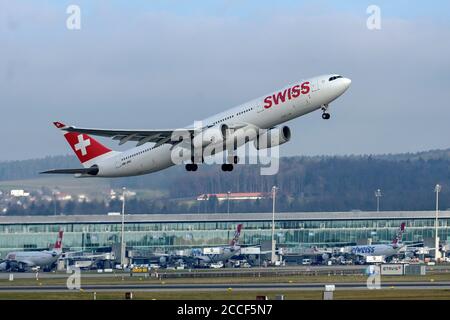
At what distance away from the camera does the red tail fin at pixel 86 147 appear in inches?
2749

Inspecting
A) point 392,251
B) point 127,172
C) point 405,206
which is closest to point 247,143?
point 127,172

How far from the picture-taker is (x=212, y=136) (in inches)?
2232

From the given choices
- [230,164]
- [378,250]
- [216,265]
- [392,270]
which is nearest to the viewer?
[230,164]

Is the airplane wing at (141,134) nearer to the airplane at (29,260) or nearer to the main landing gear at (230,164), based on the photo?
the main landing gear at (230,164)

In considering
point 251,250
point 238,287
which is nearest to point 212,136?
point 238,287

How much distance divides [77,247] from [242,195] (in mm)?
20191

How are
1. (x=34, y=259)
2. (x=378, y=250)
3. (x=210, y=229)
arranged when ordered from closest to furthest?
(x=34, y=259) < (x=378, y=250) < (x=210, y=229)

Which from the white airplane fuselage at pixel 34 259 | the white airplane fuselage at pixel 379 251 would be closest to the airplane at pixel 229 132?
the white airplane fuselage at pixel 34 259

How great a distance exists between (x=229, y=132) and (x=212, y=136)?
111 centimetres

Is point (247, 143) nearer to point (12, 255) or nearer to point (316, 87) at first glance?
point (316, 87)

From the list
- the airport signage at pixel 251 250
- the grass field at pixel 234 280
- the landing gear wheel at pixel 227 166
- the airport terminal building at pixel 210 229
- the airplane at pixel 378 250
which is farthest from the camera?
the airport terminal building at pixel 210 229

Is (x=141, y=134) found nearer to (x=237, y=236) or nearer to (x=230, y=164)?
(x=230, y=164)

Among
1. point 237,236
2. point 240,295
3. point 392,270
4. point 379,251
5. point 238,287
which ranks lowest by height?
point 238,287

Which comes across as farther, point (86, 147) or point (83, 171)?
point (86, 147)
